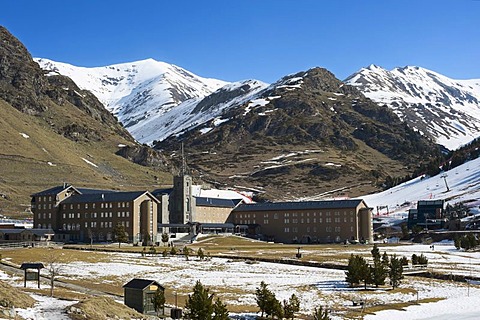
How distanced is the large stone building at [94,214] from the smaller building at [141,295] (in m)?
96.0

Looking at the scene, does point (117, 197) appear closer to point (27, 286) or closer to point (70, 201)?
point (70, 201)

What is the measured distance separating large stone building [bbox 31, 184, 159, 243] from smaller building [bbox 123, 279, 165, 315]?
315 ft

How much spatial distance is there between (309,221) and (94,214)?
62.7 meters

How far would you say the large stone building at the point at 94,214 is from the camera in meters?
155

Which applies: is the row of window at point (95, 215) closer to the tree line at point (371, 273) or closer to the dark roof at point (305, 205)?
the dark roof at point (305, 205)

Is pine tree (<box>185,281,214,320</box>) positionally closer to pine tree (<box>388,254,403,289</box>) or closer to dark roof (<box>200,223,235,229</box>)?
pine tree (<box>388,254,403,289</box>)

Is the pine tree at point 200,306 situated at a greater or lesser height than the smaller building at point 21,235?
lesser

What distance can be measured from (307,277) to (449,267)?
28156mm

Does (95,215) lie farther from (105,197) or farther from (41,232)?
(41,232)

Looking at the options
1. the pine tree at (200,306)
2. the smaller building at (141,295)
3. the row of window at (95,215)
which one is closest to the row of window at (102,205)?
the row of window at (95,215)

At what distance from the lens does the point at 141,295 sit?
52.4 metres

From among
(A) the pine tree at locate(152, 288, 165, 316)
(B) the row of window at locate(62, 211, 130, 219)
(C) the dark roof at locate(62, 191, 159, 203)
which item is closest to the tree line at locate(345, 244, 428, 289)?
(A) the pine tree at locate(152, 288, 165, 316)

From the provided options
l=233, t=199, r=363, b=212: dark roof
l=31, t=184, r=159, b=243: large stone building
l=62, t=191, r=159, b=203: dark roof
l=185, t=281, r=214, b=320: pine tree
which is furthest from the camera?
l=233, t=199, r=363, b=212: dark roof

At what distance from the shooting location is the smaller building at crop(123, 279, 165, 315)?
171 ft
